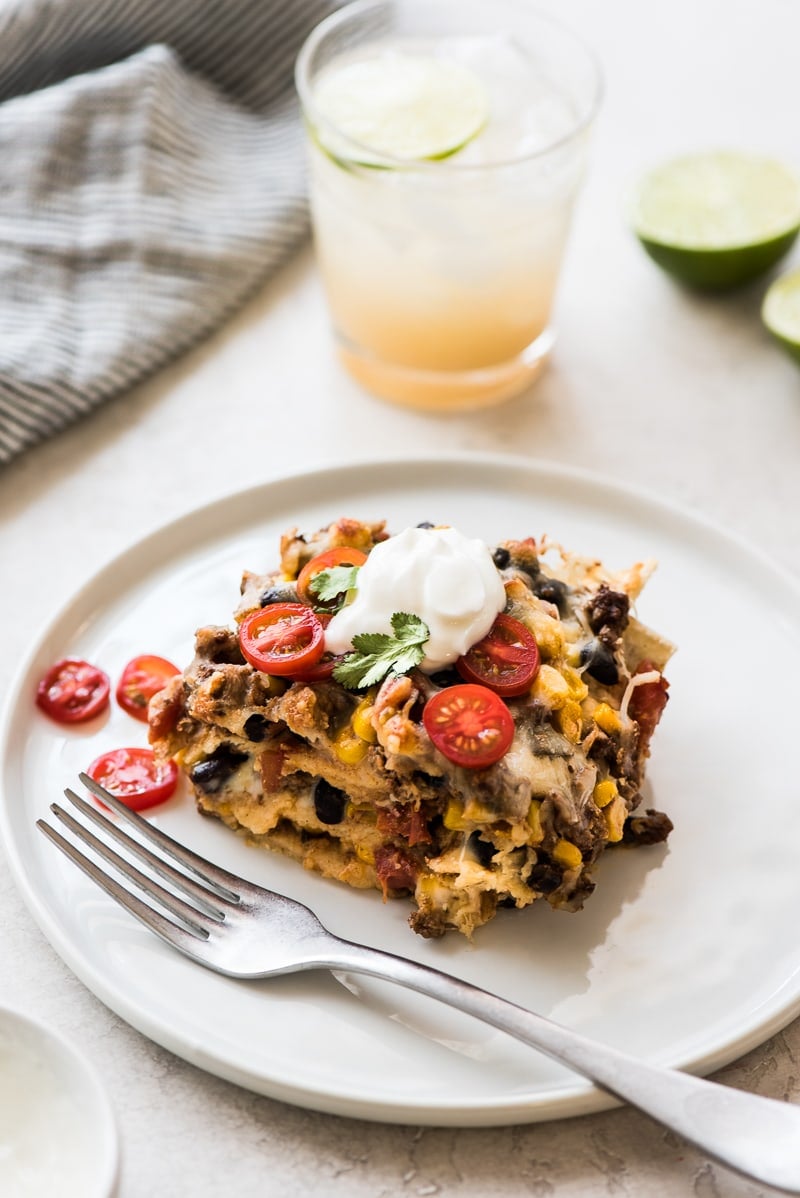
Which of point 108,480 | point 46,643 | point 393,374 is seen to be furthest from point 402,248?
point 46,643

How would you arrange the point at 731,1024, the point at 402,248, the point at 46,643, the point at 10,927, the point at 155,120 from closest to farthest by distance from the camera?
1. the point at 731,1024
2. the point at 10,927
3. the point at 46,643
4. the point at 402,248
5. the point at 155,120

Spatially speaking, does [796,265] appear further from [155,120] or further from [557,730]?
Answer: [557,730]

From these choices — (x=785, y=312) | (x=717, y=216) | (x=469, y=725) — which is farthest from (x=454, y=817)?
(x=717, y=216)

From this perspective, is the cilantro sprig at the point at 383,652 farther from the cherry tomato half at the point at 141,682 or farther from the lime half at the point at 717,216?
the lime half at the point at 717,216

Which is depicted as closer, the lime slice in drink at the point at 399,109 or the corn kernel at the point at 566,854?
the corn kernel at the point at 566,854

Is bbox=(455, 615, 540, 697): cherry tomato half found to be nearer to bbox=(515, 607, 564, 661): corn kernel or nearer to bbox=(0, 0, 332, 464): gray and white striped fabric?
bbox=(515, 607, 564, 661): corn kernel

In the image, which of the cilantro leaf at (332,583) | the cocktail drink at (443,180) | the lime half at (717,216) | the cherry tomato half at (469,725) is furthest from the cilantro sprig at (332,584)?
the lime half at (717,216)

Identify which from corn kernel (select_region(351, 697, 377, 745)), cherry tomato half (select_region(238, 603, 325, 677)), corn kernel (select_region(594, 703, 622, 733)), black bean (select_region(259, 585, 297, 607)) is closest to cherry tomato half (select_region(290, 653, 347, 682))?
cherry tomato half (select_region(238, 603, 325, 677))
